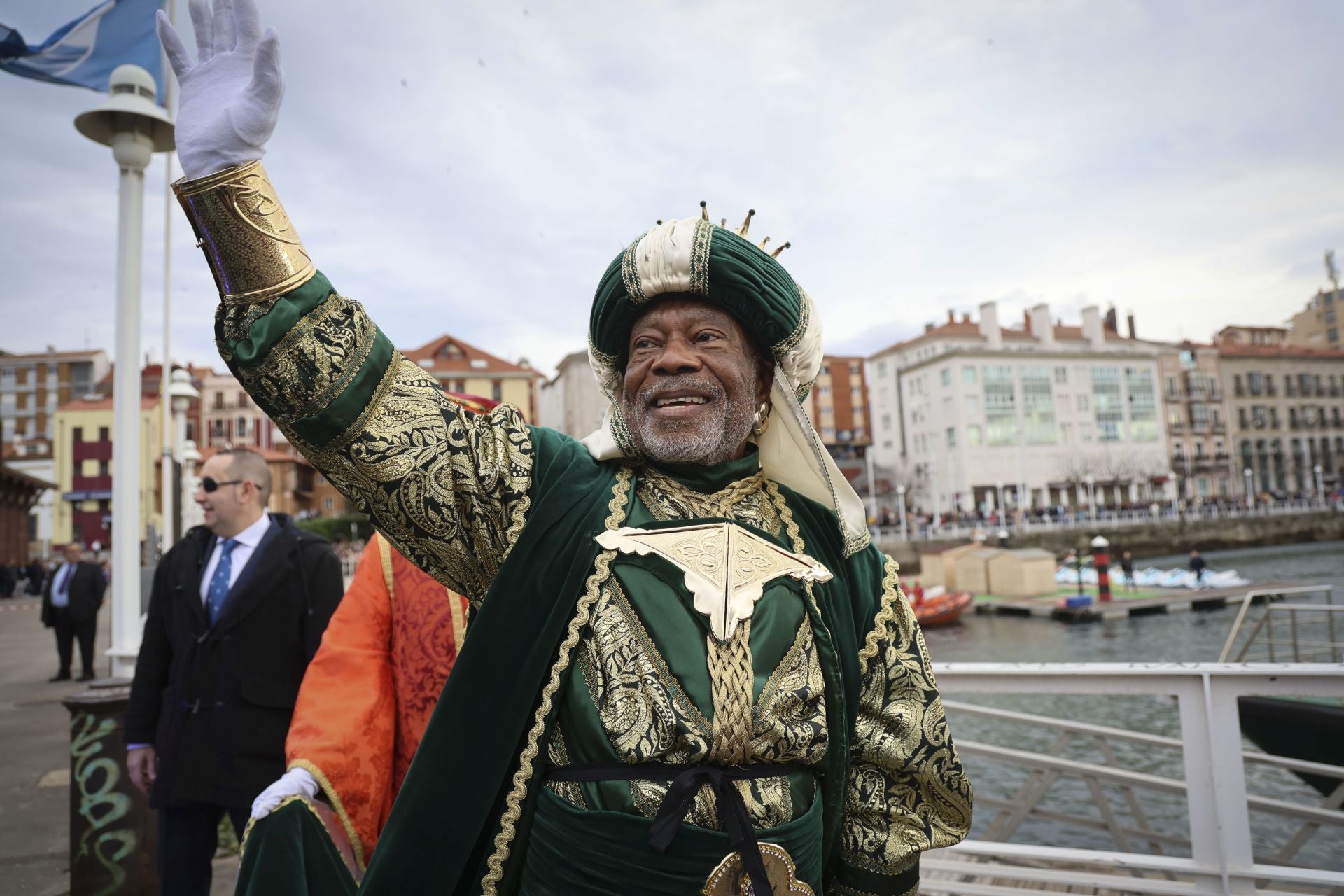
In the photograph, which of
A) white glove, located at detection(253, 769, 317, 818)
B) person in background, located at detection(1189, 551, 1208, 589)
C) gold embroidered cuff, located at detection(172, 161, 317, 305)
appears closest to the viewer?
gold embroidered cuff, located at detection(172, 161, 317, 305)

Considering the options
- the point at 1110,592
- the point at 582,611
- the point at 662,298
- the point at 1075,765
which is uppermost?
the point at 662,298

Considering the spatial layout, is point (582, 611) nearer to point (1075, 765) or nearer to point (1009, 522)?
point (1075, 765)

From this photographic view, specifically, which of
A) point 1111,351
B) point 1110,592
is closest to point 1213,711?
point 1110,592

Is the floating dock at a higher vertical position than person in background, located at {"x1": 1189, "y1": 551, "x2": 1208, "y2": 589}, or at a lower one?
lower

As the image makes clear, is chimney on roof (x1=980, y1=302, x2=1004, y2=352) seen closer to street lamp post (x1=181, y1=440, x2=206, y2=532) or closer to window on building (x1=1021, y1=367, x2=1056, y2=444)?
window on building (x1=1021, y1=367, x2=1056, y2=444)

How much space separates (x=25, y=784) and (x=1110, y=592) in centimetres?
2767

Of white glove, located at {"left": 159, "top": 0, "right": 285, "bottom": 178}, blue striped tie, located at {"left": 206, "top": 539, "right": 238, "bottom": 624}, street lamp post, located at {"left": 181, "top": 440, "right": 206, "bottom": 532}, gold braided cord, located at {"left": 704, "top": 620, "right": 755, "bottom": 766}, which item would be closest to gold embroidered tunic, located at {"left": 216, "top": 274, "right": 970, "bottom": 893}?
gold braided cord, located at {"left": 704, "top": 620, "right": 755, "bottom": 766}

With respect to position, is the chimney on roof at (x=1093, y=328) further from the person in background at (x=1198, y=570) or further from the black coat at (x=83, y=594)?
the black coat at (x=83, y=594)

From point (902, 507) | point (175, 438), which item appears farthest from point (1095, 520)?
point (175, 438)

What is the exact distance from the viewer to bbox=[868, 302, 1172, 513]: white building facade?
55.8 meters

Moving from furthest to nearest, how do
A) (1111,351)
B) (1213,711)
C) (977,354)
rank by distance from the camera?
(1111,351) < (977,354) < (1213,711)

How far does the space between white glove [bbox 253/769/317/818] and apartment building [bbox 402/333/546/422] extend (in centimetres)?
5098

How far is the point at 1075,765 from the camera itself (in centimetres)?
347

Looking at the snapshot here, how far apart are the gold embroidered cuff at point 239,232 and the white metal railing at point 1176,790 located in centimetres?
261
